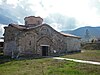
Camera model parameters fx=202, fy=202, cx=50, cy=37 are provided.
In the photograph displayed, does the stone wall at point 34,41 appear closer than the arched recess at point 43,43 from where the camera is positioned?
Yes

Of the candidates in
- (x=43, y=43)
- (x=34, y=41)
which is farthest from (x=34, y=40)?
(x=43, y=43)

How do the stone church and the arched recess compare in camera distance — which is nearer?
the stone church

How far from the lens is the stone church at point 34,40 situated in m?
39.8

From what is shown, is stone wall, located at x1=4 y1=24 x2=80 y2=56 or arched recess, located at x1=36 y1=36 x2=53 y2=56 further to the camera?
arched recess, located at x1=36 y1=36 x2=53 y2=56

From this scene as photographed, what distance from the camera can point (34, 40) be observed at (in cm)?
4125

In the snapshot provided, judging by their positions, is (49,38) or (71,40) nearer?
(49,38)

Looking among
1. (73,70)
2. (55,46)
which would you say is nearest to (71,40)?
(55,46)

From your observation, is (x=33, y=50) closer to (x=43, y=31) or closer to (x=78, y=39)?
(x=43, y=31)

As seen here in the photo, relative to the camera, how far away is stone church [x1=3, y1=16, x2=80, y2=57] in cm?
3979

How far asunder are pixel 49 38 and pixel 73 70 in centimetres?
2236

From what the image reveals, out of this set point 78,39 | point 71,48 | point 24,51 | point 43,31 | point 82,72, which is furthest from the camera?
point 78,39

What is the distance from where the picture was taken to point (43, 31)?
4284cm

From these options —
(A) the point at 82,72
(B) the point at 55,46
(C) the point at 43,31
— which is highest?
(C) the point at 43,31

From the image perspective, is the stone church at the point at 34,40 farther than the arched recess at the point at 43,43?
No
